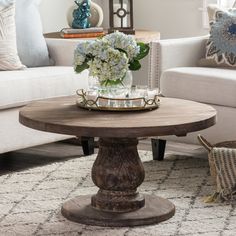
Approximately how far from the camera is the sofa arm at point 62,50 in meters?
4.55

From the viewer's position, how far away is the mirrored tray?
3.06 meters

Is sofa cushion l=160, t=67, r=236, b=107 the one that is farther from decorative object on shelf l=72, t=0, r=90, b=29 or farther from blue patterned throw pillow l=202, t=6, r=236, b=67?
decorative object on shelf l=72, t=0, r=90, b=29

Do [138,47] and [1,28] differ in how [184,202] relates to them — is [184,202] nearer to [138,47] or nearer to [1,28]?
[138,47]

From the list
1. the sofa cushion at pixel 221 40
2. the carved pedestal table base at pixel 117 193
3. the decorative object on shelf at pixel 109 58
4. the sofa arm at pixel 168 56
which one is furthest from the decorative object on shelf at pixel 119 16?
the carved pedestal table base at pixel 117 193

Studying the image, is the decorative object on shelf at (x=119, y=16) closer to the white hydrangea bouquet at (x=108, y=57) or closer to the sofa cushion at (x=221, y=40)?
the sofa cushion at (x=221, y=40)

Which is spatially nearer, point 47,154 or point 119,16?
point 47,154

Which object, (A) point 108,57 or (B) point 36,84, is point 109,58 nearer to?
(A) point 108,57

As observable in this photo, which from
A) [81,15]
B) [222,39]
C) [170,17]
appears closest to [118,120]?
[222,39]

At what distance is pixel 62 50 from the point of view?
460 cm

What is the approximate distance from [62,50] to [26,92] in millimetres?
710

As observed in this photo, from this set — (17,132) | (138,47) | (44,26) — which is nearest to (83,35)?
(44,26)

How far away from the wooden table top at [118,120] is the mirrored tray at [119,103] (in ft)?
0.08

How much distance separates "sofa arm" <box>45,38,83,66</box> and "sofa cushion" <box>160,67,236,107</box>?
678 mm

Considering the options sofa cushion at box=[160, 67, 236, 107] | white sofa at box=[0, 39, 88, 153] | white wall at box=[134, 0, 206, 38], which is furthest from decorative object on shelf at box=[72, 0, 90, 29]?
sofa cushion at box=[160, 67, 236, 107]
